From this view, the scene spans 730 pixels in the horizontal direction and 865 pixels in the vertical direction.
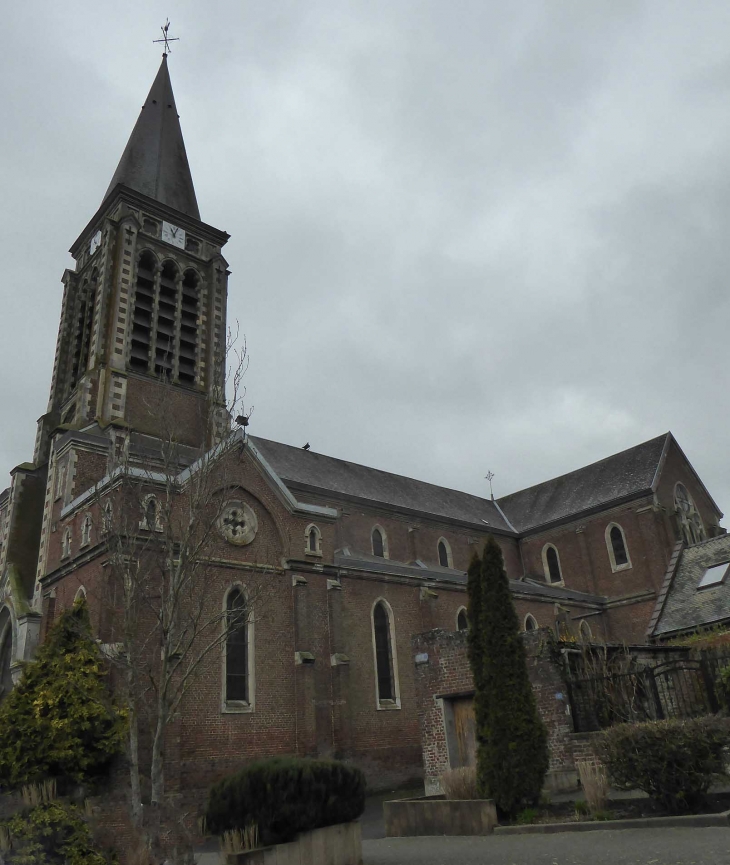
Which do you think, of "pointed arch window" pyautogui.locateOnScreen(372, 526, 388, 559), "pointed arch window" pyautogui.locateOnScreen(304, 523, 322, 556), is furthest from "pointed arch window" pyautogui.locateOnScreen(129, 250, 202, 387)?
"pointed arch window" pyautogui.locateOnScreen(304, 523, 322, 556)

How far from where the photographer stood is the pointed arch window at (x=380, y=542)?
31766 mm

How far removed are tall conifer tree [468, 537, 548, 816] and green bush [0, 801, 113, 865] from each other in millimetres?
6412

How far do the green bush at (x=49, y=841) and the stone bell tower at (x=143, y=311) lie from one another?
1828 cm

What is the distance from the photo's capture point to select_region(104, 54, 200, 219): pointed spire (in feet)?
120

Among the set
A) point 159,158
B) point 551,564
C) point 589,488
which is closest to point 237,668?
point 551,564

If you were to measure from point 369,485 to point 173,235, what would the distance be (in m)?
16.1

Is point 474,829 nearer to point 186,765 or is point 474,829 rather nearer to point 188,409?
point 186,765

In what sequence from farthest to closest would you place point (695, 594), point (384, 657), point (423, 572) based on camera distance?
point (695, 594) < point (423, 572) < point (384, 657)

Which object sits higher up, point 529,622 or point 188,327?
point 188,327

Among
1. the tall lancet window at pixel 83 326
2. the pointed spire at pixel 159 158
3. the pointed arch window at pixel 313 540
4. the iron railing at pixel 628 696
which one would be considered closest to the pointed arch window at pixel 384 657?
the pointed arch window at pixel 313 540

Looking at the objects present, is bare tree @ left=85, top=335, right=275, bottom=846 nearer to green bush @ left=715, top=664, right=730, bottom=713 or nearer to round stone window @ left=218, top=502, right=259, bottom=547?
round stone window @ left=218, top=502, right=259, bottom=547

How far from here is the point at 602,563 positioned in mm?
36094

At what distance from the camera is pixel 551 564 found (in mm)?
38500

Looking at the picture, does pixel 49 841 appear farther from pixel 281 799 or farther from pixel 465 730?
pixel 465 730
